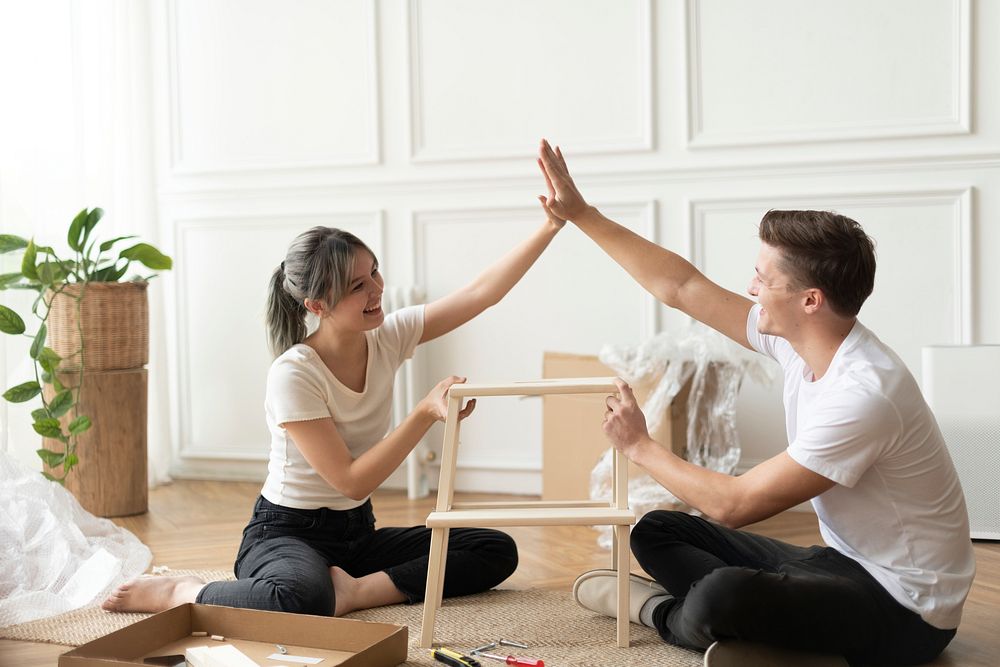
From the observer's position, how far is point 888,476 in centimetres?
174

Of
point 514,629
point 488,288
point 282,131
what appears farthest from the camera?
point 282,131

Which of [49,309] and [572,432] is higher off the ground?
[49,309]

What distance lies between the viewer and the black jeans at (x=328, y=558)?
2064 mm

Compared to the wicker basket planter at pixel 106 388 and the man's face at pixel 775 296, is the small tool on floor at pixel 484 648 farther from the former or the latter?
the wicker basket planter at pixel 106 388

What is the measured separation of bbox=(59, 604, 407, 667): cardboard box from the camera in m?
1.81

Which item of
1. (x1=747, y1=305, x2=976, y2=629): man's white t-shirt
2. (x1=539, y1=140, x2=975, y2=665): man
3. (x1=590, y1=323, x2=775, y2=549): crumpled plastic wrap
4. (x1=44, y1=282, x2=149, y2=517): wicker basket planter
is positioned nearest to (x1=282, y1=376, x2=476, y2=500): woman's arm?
(x1=539, y1=140, x2=975, y2=665): man

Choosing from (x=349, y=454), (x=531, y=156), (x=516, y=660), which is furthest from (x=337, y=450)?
(x=531, y=156)

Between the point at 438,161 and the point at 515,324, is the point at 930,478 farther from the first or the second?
the point at 438,161

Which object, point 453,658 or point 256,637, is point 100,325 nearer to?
point 256,637

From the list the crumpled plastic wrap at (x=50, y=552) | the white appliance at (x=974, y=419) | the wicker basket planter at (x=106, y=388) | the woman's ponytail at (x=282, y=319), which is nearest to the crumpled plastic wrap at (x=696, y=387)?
the white appliance at (x=974, y=419)

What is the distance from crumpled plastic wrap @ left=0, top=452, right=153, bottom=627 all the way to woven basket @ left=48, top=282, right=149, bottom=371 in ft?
2.05

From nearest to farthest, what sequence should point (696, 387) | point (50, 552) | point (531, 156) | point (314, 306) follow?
point (314, 306), point (50, 552), point (696, 387), point (531, 156)

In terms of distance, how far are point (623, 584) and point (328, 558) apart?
676 millimetres

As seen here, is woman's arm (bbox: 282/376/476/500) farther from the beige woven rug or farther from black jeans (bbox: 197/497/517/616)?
the beige woven rug
